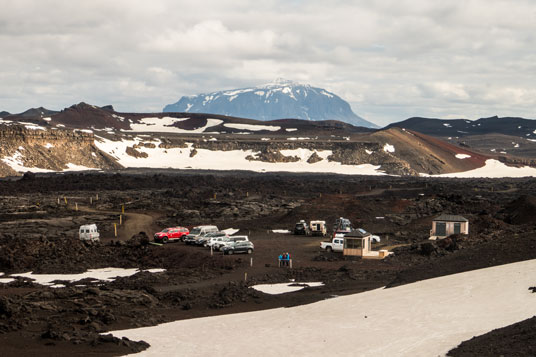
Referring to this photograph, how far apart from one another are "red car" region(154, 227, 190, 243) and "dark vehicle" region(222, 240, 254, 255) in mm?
9559

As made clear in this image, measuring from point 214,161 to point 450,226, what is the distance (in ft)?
432

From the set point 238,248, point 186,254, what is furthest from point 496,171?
point 186,254

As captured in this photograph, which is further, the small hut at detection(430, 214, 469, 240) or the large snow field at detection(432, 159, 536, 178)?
the large snow field at detection(432, 159, 536, 178)

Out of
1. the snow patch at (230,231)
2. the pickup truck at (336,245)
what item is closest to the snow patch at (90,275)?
the pickup truck at (336,245)

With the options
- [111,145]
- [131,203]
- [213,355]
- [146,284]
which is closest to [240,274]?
[146,284]

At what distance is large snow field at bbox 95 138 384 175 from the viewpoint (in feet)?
568

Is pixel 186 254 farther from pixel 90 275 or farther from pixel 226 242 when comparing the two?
pixel 90 275

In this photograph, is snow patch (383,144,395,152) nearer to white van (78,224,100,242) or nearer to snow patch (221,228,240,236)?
snow patch (221,228,240,236)

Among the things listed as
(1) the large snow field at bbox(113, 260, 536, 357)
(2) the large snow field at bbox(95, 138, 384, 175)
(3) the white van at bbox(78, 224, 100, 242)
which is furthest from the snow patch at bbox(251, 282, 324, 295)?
(2) the large snow field at bbox(95, 138, 384, 175)

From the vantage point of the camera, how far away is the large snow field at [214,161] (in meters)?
173

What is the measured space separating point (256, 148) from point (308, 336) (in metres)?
169

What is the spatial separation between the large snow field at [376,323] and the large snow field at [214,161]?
139m

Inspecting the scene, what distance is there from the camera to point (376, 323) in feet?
85.4

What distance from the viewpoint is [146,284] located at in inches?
1554
